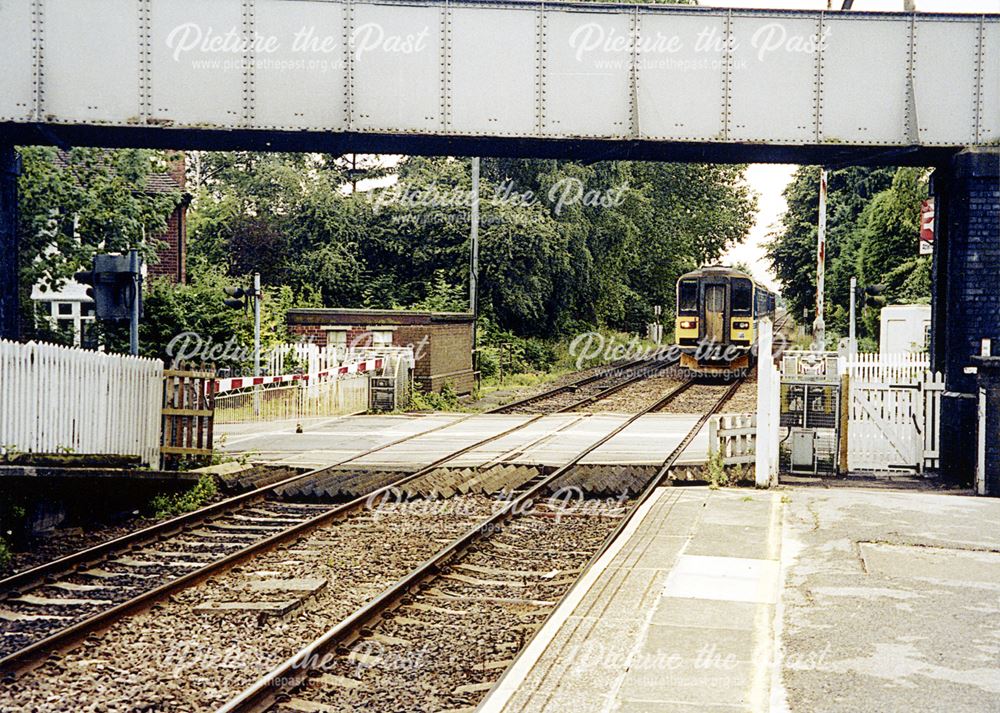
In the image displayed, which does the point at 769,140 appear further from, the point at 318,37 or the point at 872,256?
the point at 872,256

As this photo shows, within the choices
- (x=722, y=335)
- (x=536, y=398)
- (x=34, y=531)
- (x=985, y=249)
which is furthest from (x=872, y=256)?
(x=34, y=531)

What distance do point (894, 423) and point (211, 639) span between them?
10.7 meters

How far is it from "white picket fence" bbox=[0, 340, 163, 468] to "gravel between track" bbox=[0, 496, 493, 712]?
310cm

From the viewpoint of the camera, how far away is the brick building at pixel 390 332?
87.8 ft

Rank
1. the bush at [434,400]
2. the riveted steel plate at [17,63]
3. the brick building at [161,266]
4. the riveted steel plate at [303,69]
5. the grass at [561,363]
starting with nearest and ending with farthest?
the riveted steel plate at [17,63] → the riveted steel plate at [303,69] → the bush at [434,400] → the brick building at [161,266] → the grass at [561,363]

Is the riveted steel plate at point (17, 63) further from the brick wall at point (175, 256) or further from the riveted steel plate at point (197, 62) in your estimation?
the brick wall at point (175, 256)

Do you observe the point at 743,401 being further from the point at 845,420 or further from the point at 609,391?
the point at 845,420

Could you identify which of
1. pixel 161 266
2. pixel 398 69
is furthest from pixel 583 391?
pixel 398 69

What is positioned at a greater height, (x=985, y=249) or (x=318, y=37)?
(x=318, y=37)

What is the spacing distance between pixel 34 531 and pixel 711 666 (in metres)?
7.78

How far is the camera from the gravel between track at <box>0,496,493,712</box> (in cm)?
654

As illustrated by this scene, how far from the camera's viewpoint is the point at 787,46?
14547 mm

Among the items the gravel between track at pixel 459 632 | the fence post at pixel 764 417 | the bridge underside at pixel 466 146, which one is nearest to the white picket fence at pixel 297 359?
the bridge underside at pixel 466 146

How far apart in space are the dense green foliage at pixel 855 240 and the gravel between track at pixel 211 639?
29.3 m
